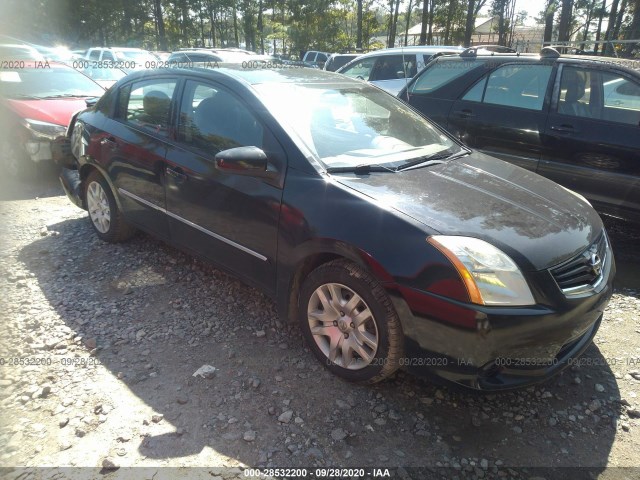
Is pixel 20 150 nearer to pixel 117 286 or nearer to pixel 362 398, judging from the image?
pixel 117 286

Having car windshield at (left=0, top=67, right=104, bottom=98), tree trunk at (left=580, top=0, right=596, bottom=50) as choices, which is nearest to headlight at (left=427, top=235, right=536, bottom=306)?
car windshield at (left=0, top=67, right=104, bottom=98)

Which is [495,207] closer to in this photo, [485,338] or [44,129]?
[485,338]

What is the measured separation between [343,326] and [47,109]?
5868 mm

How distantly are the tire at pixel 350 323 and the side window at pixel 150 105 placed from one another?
5.93ft

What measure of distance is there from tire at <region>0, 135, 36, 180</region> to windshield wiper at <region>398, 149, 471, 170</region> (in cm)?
539

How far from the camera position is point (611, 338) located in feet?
10.4

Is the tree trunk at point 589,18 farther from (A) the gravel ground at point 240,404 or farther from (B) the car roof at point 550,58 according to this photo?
(A) the gravel ground at point 240,404

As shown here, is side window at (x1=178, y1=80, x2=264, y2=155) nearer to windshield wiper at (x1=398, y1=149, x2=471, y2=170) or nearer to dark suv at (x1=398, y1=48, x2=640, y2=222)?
windshield wiper at (x1=398, y1=149, x2=471, y2=170)

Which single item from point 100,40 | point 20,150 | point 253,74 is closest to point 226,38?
point 100,40

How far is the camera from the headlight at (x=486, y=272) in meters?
2.18

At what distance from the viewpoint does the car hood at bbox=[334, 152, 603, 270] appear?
234 centimetres

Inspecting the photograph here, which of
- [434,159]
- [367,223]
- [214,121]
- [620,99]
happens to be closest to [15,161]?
[214,121]

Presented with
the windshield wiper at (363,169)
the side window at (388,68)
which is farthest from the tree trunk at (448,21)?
the windshield wiper at (363,169)

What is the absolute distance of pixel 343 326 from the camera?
8.57ft
